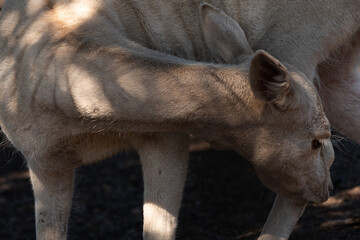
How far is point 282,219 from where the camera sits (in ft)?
13.9

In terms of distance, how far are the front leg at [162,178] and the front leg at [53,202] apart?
1.50 feet

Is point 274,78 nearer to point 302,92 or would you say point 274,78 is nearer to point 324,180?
point 302,92

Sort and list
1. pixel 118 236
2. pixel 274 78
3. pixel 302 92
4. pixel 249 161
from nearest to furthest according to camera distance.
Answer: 1. pixel 274 78
2. pixel 302 92
3. pixel 249 161
4. pixel 118 236

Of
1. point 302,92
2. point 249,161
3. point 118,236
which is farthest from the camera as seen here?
point 118,236

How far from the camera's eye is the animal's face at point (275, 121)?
3.24m

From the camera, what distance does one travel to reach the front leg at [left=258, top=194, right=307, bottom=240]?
166 inches

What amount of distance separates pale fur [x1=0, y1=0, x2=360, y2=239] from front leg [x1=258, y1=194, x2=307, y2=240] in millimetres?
54

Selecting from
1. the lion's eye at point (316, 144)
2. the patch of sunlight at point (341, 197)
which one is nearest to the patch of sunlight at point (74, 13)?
the lion's eye at point (316, 144)

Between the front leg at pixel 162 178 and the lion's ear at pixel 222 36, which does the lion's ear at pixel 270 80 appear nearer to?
the lion's ear at pixel 222 36

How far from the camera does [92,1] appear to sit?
362 cm

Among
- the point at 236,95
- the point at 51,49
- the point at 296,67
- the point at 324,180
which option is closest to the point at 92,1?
the point at 51,49

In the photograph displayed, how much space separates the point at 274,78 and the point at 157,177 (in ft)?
3.26

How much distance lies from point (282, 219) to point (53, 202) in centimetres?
141

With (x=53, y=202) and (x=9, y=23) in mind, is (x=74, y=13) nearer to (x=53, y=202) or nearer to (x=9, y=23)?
(x=9, y=23)
